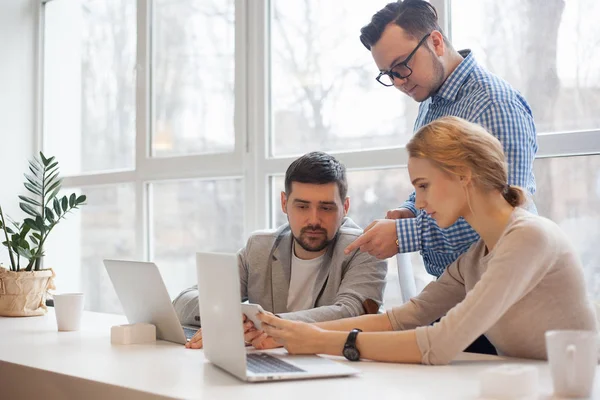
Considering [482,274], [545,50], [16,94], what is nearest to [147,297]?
Result: [482,274]

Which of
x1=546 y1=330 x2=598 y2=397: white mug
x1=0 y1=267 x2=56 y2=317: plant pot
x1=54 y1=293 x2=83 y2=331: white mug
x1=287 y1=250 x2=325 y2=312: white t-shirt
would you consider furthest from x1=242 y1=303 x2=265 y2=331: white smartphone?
x1=0 y1=267 x2=56 y2=317: plant pot

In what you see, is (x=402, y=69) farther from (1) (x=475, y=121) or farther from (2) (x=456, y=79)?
(1) (x=475, y=121)

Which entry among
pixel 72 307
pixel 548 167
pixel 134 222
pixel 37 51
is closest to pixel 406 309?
pixel 548 167

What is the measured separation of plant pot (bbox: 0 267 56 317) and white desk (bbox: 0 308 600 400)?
757mm

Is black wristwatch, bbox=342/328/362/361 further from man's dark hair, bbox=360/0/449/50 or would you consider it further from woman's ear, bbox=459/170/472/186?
man's dark hair, bbox=360/0/449/50

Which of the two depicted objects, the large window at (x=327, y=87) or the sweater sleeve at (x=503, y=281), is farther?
the large window at (x=327, y=87)

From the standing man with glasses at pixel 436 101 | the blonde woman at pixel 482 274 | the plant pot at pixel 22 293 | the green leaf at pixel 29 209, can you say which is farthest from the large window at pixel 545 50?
the green leaf at pixel 29 209

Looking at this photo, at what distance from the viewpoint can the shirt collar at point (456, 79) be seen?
2.00 metres

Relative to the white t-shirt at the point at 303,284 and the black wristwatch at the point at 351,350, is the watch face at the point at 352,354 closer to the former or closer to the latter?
the black wristwatch at the point at 351,350

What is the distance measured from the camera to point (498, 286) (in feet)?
→ 4.60

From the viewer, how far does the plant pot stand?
2.80 meters

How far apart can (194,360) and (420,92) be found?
951 mm

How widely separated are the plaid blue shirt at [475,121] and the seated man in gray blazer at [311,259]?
0.21 metres

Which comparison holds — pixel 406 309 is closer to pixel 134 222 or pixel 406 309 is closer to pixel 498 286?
pixel 498 286
